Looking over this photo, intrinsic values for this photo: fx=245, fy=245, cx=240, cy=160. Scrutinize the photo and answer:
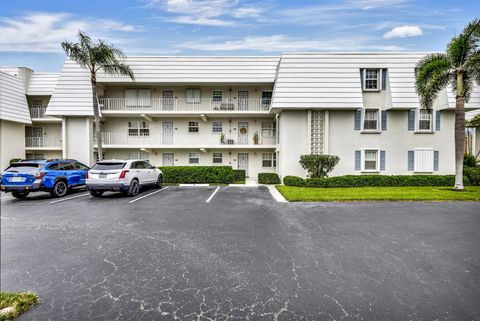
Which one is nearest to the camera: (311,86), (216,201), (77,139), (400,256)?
(400,256)

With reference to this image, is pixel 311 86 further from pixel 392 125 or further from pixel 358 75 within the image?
pixel 392 125

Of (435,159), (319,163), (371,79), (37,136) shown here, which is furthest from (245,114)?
(37,136)

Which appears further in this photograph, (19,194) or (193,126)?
(193,126)

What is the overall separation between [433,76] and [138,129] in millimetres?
21022

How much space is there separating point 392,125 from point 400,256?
1556 centimetres

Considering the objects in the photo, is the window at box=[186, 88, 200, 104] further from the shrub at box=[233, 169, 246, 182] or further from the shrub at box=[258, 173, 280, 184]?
the shrub at box=[258, 173, 280, 184]

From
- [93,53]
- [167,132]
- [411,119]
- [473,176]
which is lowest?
[473,176]

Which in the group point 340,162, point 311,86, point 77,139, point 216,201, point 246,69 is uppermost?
point 246,69

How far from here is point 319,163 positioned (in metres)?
16.1

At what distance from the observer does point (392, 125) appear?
17.6 m

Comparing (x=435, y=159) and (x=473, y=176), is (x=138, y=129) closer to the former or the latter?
(x=435, y=159)

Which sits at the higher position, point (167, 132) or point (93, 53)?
point (93, 53)

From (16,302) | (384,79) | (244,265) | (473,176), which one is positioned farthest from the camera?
(384,79)

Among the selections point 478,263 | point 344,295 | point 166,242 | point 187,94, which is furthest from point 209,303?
point 187,94
